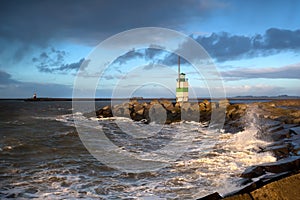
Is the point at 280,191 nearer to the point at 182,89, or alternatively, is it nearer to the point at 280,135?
the point at 280,135

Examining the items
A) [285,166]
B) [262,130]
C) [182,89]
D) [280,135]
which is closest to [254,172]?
[285,166]

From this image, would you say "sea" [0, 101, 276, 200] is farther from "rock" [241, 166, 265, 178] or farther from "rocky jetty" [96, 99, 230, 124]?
"rocky jetty" [96, 99, 230, 124]

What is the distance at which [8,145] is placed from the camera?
34.0 ft

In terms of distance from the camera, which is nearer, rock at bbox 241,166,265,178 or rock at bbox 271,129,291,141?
rock at bbox 241,166,265,178

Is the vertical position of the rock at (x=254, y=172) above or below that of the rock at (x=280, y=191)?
below

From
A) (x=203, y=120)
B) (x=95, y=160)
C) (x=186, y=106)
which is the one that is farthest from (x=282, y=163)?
(x=186, y=106)

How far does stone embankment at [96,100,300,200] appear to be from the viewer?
2.98 m

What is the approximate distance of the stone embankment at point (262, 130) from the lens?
117 inches

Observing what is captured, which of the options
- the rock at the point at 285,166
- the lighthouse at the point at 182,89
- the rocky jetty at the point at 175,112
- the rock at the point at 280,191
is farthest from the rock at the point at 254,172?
the lighthouse at the point at 182,89

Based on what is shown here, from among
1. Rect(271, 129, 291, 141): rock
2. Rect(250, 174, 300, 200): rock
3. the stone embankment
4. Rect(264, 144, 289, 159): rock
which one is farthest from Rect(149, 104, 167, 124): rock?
Rect(250, 174, 300, 200): rock

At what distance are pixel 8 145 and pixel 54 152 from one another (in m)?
2.64

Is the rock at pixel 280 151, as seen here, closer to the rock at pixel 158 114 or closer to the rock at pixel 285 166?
the rock at pixel 285 166

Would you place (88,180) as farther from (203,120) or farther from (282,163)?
(203,120)

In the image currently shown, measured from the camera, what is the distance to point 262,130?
11.5 meters
